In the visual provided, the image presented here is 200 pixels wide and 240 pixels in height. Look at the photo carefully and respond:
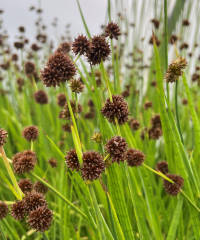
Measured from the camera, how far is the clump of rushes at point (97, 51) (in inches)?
24.2

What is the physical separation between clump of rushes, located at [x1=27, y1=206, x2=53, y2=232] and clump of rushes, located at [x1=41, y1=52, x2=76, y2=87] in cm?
35

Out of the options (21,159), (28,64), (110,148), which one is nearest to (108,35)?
(110,148)

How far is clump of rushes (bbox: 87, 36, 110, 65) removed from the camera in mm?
614

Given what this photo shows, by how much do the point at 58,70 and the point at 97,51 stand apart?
13 cm

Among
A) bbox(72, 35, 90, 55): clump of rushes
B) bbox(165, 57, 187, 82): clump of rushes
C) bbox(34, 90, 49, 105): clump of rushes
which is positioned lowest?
bbox(165, 57, 187, 82): clump of rushes

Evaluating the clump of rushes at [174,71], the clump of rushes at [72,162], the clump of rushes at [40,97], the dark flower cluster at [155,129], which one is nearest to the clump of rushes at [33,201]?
the clump of rushes at [72,162]

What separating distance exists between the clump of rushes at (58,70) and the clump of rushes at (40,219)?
1.16ft

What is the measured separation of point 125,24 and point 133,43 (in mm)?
237

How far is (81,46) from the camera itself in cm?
65

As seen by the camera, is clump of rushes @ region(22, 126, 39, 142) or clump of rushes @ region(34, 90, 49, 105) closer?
clump of rushes @ region(22, 126, 39, 142)

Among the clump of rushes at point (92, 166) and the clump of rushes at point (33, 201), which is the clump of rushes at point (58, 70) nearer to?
the clump of rushes at point (92, 166)

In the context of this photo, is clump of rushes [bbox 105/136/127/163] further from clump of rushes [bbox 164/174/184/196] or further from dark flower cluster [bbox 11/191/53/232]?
clump of rushes [bbox 164/174/184/196]

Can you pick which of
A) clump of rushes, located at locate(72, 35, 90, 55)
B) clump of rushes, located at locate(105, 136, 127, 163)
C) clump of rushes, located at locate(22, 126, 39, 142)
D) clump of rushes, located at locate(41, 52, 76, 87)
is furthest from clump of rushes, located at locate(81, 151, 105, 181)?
clump of rushes, located at locate(22, 126, 39, 142)

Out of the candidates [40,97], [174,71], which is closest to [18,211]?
[174,71]
